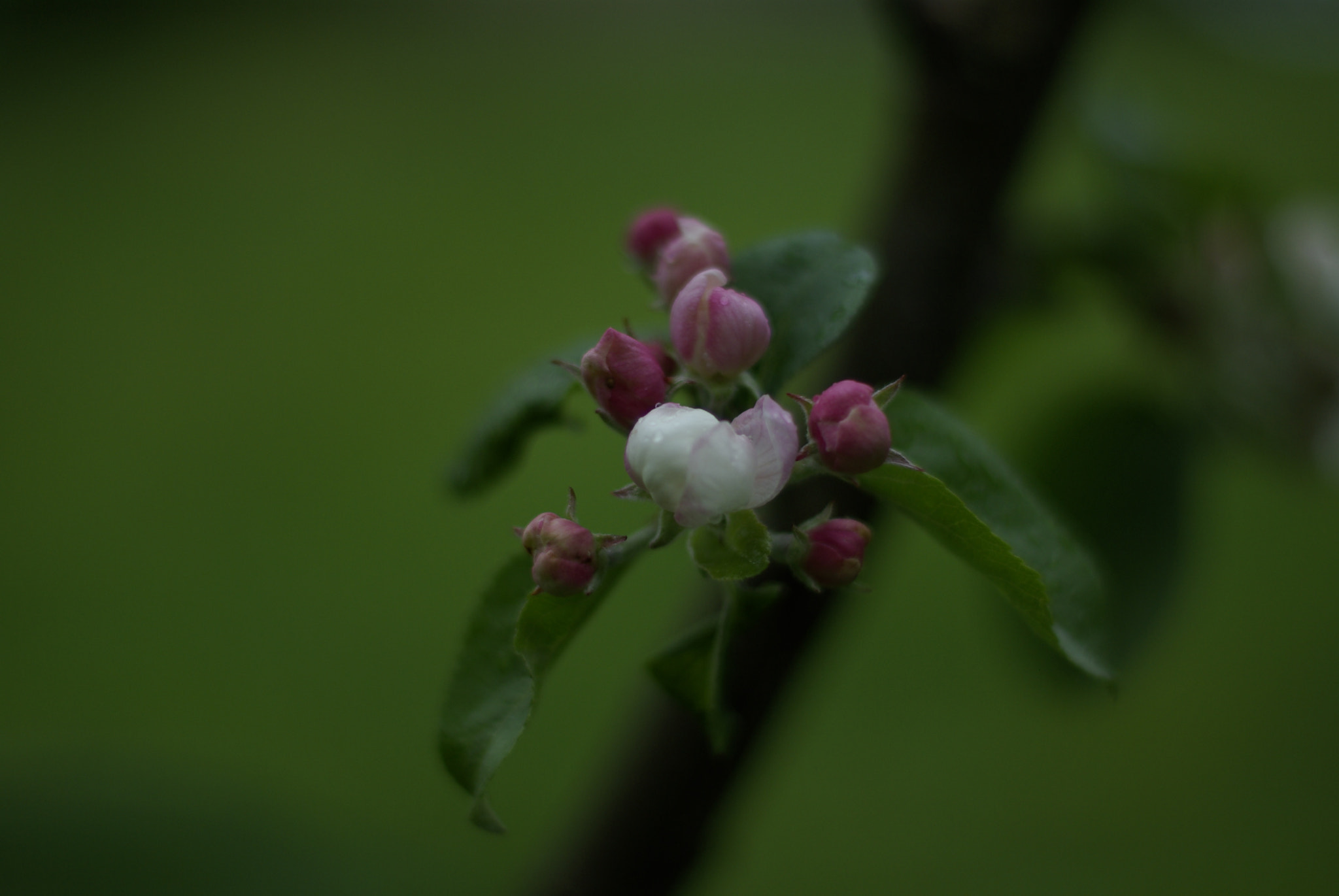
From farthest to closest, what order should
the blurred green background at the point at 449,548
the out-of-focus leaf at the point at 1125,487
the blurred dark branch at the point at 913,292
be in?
the blurred green background at the point at 449,548 → the out-of-focus leaf at the point at 1125,487 → the blurred dark branch at the point at 913,292

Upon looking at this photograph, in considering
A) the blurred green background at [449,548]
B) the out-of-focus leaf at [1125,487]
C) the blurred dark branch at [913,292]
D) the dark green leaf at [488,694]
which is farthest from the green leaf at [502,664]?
the out-of-focus leaf at [1125,487]

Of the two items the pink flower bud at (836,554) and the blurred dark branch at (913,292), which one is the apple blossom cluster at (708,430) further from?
the blurred dark branch at (913,292)

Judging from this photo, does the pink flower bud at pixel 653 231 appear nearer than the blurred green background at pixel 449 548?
Yes

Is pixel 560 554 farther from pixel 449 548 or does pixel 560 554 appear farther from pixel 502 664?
pixel 449 548

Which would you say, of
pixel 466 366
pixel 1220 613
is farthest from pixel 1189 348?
pixel 466 366

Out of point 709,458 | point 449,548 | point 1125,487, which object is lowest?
point 449,548

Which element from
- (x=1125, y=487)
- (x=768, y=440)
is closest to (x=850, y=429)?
(x=768, y=440)

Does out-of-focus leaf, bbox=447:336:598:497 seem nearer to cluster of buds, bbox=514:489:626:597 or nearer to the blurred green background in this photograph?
cluster of buds, bbox=514:489:626:597
